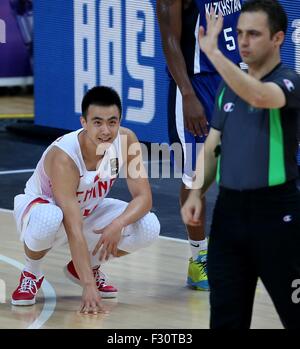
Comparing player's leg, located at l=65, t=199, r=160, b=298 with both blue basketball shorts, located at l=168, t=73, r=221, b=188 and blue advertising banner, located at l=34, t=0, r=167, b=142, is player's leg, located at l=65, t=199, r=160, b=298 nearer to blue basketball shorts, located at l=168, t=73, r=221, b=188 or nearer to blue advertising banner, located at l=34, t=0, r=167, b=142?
blue basketball shorts, located at l=168, t=73, r=221, b=188

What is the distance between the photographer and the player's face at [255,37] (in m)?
4.39

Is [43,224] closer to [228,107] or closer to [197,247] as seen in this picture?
[197,247]

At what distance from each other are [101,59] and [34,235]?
556 centimetres

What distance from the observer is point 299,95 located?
4.46 m

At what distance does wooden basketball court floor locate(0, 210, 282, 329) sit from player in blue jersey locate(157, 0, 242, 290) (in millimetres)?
270

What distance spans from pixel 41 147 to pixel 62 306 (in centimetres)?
578

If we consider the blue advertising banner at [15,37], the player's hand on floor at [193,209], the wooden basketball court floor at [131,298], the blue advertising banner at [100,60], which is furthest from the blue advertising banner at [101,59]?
the player's hand on floor at [193,209]

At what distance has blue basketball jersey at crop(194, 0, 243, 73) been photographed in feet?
21.8

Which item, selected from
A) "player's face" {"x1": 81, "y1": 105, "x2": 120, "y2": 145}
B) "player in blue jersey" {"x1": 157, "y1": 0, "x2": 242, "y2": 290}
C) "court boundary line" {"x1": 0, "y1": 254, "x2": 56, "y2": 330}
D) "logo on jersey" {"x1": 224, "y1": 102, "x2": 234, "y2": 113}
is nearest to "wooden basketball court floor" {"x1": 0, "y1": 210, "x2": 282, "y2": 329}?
"court boundary line" {"x1": 0, "y1": 254, "x2": 56, "y2": 330}

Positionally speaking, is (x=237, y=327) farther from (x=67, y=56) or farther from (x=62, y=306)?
(x=67, y=56)

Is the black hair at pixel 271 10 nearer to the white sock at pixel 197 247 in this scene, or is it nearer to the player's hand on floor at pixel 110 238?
the player's hand on floor at pixel 110 238

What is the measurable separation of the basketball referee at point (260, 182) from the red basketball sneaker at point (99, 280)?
1971 mm

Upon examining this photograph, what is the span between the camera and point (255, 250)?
445cm
